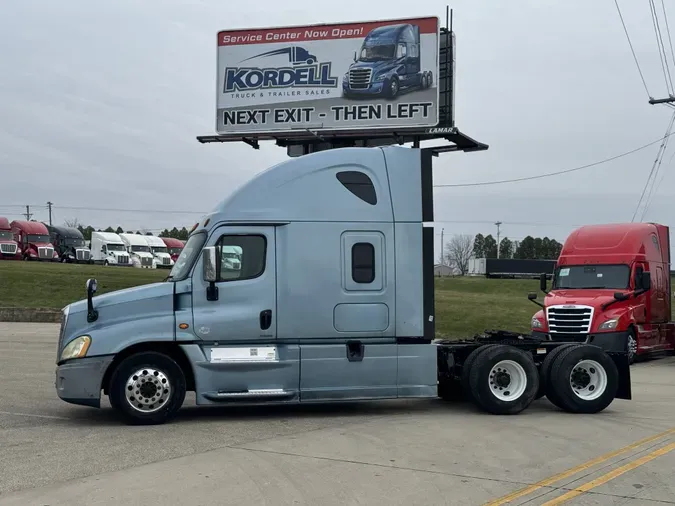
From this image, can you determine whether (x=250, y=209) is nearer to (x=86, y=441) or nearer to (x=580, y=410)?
(x=86, y=441)

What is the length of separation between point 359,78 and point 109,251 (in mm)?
37435

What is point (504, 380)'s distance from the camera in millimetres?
10562

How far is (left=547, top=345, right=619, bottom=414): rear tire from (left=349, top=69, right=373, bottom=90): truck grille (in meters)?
19.4

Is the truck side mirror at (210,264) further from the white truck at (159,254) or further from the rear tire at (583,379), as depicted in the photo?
the white truck at (159,254)

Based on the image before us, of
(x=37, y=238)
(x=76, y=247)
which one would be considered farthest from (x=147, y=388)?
(x=76, y=247)

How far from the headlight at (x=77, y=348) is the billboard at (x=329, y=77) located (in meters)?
20.0

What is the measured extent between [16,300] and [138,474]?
90.6 feet

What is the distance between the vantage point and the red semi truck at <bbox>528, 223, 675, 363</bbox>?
18.2 metres

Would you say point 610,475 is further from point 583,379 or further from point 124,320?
point 124,320

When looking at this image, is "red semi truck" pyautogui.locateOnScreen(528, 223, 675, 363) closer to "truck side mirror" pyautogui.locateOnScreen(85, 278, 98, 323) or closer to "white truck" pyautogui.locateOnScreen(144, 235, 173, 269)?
"truck side mirror" pyautogui.locateOnScreen(85, 278, 98, 323)

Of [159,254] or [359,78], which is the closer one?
[359,78]

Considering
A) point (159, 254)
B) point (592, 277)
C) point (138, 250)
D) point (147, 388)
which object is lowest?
point (147, 388)

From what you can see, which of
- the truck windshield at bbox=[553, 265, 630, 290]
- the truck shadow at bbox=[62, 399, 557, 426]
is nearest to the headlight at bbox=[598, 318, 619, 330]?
the truck windshield at bbox=[553, 265, 630, 290]

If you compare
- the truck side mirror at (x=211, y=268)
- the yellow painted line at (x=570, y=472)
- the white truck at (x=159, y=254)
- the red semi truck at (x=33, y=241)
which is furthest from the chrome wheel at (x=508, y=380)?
the white truck at (x=159, y=254)
